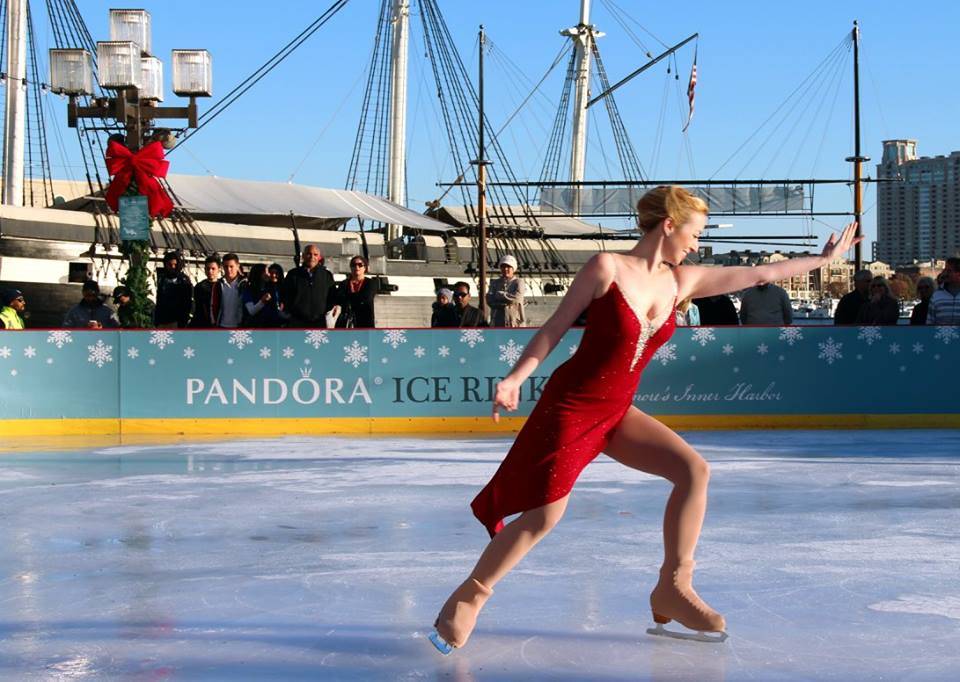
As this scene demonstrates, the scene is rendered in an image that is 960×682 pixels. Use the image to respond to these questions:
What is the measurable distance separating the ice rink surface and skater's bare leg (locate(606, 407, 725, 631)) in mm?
123

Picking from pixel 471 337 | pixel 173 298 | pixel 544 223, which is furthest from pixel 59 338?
pixel 544 223

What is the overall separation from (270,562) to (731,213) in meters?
22.9

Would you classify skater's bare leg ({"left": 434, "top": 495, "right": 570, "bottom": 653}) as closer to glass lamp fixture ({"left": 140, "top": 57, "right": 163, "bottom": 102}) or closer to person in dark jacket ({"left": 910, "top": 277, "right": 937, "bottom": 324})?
person in dark jacket ({"left": 910, "top": 277, "right": 937, "bottom": 324})

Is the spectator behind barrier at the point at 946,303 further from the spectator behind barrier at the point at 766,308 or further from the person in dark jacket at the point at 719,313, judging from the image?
the person in dark jacket at the point at 719,313

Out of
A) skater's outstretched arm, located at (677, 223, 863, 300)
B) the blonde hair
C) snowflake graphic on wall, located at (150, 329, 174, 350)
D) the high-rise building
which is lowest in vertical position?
snowflake graphic on wall, located at (150, 329, 174, 350)

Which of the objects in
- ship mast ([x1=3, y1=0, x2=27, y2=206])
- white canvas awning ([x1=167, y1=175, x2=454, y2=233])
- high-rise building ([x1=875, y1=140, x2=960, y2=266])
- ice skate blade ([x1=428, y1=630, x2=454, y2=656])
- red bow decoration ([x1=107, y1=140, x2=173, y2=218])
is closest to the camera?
ice skate blade ([x1=428, y1=630, x2=454, y2=656])

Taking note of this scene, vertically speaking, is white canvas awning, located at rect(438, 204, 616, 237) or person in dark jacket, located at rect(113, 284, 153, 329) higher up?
white canvas awning, located at rect(438, 204, 616, 237)

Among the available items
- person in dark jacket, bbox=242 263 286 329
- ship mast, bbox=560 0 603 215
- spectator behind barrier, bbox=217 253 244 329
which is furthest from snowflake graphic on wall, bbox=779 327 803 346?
ship mast, bbox=560 0 603 215

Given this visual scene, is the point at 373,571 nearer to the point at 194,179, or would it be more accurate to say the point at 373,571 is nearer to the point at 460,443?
the point at 460,443

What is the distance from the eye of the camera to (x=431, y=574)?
207 inches

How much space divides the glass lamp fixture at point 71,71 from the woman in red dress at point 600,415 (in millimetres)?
11116

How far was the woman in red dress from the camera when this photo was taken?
3.65 metres

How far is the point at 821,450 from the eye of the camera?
10.4 m

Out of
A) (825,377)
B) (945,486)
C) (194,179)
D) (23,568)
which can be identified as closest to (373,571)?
(23,568)
